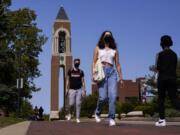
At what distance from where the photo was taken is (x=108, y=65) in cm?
1220

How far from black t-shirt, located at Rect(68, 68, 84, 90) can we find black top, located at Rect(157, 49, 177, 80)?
436 centimetres

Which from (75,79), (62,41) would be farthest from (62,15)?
(75,79)

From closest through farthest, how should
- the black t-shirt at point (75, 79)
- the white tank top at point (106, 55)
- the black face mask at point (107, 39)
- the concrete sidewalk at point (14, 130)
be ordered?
the concrete sidewalk at point (14, 130)
the black face mask at point (107, 39)
the white tank top at point (106, 55)
the black t-shirt at point (75, 79)

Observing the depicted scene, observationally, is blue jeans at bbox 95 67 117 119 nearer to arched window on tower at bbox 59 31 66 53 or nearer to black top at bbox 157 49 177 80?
black top at bbox 157 49 177 80

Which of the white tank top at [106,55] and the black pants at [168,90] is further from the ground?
the white tank top at [106,55]

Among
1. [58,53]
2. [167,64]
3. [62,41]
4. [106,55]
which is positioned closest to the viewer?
[167,64]

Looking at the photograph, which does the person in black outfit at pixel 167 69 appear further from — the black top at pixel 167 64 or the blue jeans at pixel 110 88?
the blue jeans at pixel 110 88

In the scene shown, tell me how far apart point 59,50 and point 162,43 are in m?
93.5

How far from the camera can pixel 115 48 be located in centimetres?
1228

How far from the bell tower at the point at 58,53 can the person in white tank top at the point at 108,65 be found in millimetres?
89716

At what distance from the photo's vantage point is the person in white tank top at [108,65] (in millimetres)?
11906

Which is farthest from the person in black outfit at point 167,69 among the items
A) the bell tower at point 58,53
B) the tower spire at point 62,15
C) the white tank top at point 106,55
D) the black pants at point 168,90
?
the tower spire at point 62,15

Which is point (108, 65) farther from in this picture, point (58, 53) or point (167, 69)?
point (58, 53)

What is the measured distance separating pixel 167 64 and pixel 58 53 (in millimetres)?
93172
